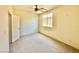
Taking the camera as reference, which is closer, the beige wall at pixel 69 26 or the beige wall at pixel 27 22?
the beige wall at pixel 69 26

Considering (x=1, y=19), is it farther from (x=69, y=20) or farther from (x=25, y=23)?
(x=25, y=23)

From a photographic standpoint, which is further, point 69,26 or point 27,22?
point 27,22

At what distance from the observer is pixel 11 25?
17.9ft

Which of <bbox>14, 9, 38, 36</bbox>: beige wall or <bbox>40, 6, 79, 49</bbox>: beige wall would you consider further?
<bbox>14, 9, 38, 36</bbox>: beige wall

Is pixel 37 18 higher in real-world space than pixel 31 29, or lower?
higher

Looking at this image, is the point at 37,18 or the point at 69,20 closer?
the point at 69,20

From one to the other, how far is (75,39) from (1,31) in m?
2.97
